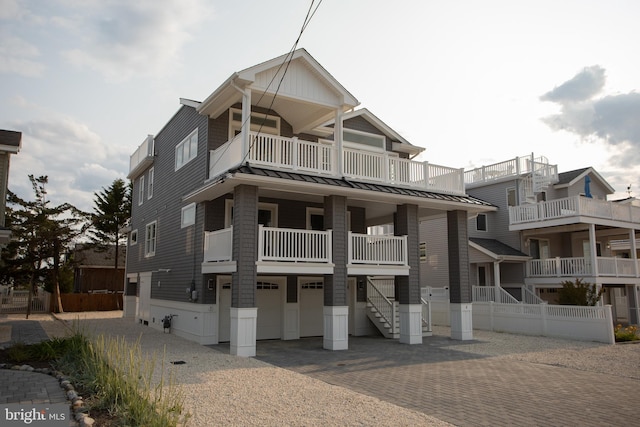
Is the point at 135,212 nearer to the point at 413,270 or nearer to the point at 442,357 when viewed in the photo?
the point at 413,270

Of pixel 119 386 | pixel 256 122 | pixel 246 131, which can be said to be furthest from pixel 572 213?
pixel 119 386

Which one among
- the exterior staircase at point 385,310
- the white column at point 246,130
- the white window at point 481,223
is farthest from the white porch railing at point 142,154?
the white window at point 481,223

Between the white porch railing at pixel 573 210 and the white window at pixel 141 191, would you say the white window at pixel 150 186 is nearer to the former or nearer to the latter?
the white window at pixel 141 191

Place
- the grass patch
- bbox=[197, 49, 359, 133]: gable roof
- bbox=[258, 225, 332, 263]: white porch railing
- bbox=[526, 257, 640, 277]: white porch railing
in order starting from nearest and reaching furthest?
the grass patch, bbox=[258, 225, 332, 263]: white porch railing, bbox=[197, 49, 359, 133]: gable roof, bbox=[526, 257, 640, 277]: white porch railing

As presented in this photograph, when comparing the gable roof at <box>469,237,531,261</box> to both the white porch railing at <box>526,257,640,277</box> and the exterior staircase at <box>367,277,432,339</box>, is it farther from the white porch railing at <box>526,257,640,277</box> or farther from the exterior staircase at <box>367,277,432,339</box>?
the exterior staircase at <box>367,277,432,339</box>

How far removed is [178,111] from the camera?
2031 centimetres

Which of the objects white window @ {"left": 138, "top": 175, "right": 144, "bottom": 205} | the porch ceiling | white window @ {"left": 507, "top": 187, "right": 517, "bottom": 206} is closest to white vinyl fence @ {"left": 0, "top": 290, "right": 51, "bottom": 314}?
white window @ {"left": 138, "top": 175, "right": 144, "bottom": 205}

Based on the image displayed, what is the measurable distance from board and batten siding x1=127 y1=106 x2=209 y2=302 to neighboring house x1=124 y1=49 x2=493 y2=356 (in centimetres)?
10

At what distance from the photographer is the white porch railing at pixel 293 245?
46.0 feet

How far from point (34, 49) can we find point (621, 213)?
1054 inches

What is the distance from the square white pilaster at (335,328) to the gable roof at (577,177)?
19.6 metres

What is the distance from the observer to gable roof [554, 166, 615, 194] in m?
28.2

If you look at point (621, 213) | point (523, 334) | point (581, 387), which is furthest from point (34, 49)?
point (621, 213)

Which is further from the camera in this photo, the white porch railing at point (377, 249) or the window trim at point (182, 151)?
the window trim at point (182, 151)
